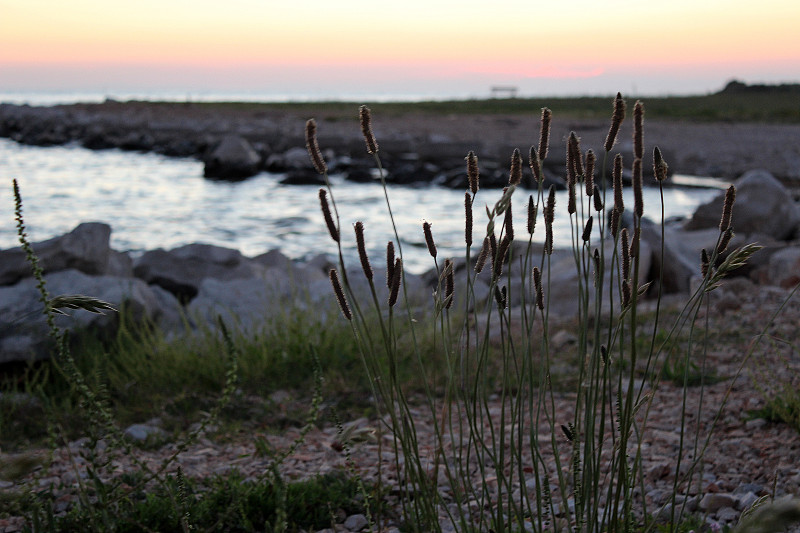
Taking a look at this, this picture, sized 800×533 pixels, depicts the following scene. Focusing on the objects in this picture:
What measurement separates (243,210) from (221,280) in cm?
751

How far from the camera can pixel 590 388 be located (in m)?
1.62

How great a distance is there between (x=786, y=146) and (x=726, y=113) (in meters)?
13.2

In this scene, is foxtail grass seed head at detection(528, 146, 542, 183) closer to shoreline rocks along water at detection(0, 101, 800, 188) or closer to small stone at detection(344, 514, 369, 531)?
small stone at detection(344, 514, 369, 531)

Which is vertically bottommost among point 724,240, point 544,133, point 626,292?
point 626,292

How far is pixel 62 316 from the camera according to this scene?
4637mm

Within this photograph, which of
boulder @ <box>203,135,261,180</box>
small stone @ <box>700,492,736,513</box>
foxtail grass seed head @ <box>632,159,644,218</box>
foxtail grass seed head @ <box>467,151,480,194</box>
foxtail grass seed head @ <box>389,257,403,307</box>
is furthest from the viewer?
boulder @ <box>203,135,261,180</box>

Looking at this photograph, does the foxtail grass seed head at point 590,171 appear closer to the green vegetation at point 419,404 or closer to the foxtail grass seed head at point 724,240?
the green vegetation at point 419,404

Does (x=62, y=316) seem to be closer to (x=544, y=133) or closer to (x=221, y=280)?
(x=221, y=280)

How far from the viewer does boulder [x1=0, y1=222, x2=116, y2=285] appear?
561 cm

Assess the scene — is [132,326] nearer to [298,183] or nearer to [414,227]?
[414,227]

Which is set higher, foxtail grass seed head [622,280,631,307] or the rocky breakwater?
foxtail grass seed head [622,280,631,307]

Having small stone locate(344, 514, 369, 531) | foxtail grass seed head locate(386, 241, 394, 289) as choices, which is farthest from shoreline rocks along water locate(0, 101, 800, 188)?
foxtail grass seed head locate(386, 241, 394, 289)

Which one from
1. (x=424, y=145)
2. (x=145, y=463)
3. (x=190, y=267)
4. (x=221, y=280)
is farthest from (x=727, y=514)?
(x=424, y=145)

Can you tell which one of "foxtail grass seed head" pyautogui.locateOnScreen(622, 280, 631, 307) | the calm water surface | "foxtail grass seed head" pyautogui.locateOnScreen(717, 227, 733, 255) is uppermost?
"foxtail grass seed head" pyautogui.locateOnScreen(717, 227, 733, 255)
